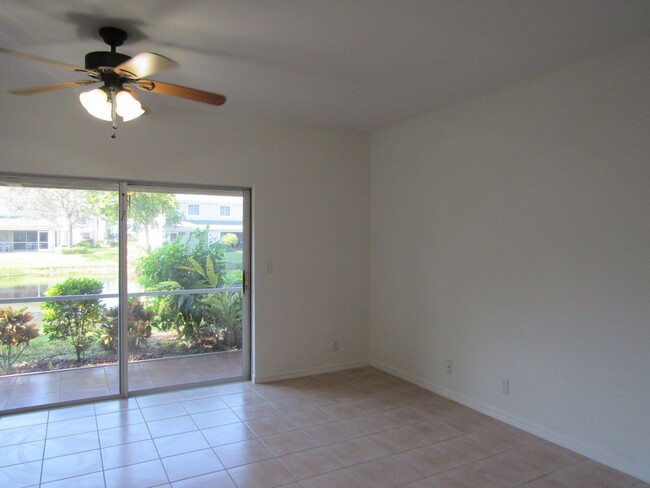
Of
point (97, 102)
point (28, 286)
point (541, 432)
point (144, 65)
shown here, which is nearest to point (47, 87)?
point (97, 102)

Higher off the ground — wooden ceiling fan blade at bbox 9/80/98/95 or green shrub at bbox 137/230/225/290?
wooden ceiling fan blade at bbox 9/80/98/95

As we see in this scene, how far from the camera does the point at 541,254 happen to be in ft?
10.6

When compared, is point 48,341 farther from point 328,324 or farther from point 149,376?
point 328,324

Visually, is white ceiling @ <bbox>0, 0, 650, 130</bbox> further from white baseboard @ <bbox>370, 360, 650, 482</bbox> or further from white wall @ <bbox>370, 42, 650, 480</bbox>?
white baseboard @ <bbox>370, 360, 650, 482</bbox>

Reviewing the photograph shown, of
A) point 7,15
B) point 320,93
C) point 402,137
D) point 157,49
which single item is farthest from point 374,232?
point 7,15

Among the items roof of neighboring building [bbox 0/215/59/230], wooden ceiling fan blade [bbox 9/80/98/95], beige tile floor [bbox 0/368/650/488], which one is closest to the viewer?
wooden ceiling fan blade [bbox 9/80/98/95]

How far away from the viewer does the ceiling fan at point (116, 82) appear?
Result: 222 centimetres

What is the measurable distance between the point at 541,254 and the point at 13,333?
13.7ft

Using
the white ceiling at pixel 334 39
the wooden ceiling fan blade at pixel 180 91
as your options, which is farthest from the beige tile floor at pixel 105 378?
the wooden ceiling fan blade at pixel 180 91

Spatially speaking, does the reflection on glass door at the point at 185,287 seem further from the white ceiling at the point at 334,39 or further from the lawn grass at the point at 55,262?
the white ceiling at the point at 334,39

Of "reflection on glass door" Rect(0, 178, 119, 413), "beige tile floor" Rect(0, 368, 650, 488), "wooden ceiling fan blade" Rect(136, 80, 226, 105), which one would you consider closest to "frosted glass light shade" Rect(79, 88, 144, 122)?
"wooden ceiling fan blade" Rect(136, 80, 226, 105)

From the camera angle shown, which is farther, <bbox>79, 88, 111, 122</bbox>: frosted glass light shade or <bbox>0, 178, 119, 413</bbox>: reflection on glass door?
<bbox>0, 178, 119, 413</bbox>: reflection on glass door

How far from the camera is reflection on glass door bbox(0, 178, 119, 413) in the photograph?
3.59m

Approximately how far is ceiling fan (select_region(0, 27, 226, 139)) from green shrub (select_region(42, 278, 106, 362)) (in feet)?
5.98
